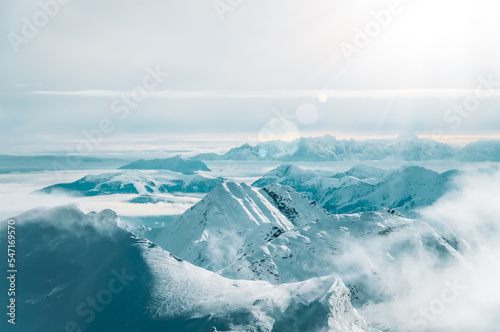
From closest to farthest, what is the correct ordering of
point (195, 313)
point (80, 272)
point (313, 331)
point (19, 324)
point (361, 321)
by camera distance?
point (313, 331)
point (195, 313)
point (361, 321)
point (19, 324)
point (80, 272)

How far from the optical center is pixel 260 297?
150 meters

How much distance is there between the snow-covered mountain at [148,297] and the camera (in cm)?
14325

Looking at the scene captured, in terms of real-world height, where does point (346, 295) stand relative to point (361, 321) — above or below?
above

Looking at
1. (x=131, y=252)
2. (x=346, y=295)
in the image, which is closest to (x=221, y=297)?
(x=346, y=295)

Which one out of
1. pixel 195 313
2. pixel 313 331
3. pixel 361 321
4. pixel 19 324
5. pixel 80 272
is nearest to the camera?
pixel 313 331

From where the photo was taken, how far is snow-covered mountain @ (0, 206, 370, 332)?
470 feet

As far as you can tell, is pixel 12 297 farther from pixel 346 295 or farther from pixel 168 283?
pixel 346 295

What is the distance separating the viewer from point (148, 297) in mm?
164000

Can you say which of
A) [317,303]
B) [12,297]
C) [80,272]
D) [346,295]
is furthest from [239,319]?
[12,297]

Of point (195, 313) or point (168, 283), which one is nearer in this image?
point (195, 313)

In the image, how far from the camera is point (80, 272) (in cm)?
18750

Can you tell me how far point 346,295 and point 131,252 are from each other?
7941cm

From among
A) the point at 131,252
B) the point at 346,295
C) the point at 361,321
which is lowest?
the point at 361,321

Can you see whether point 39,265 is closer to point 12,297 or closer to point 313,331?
point 12,297
